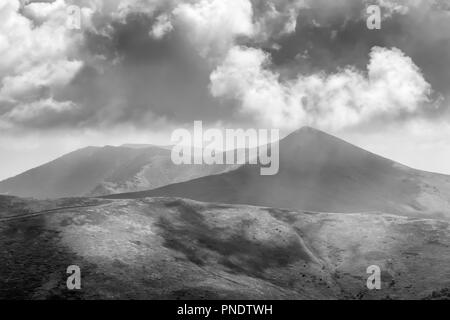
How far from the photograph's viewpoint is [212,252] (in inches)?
3142

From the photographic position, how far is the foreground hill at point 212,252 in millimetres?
59906

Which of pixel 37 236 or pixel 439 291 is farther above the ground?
pixel 37 236

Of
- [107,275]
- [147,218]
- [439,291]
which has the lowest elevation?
[439,291]

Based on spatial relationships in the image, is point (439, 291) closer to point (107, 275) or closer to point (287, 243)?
point (287, 243)

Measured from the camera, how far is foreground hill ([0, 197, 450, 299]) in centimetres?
5991
